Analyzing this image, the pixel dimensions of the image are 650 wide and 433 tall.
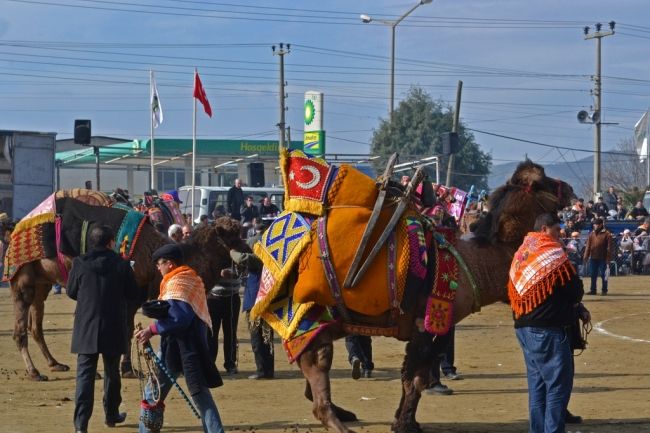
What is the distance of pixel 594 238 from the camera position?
84.1ft

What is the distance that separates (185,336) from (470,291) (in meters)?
2.49

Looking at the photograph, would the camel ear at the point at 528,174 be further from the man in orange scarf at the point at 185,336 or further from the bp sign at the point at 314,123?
the bp sign at the point at 314,123

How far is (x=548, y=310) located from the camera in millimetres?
8555

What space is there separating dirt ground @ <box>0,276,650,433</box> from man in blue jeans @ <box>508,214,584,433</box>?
1508 millimetres

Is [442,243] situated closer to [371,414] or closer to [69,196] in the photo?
[371,414]

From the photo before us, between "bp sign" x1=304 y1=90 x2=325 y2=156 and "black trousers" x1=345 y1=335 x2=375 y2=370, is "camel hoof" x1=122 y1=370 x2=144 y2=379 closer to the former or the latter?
"black trousers" x1=345 y1=335 x2=375 y2=370

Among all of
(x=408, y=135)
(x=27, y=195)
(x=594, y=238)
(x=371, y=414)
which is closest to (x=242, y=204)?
(x=27, y=195)

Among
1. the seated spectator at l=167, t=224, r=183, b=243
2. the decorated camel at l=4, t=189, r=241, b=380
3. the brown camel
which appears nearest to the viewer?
the brown camel

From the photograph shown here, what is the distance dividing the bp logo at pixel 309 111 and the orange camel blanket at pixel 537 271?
144 ft

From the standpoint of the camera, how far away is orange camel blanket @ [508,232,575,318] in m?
8.52

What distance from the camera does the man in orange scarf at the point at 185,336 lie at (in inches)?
349

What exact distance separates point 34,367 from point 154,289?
5.31 feet

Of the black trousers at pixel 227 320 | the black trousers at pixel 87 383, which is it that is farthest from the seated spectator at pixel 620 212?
the black trousers at pixel 87 383

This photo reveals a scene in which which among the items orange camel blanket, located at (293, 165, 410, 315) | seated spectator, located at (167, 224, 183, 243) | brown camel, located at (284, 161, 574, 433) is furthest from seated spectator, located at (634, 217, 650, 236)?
orange camel blanket, located at (293, 165, 410, 315)
